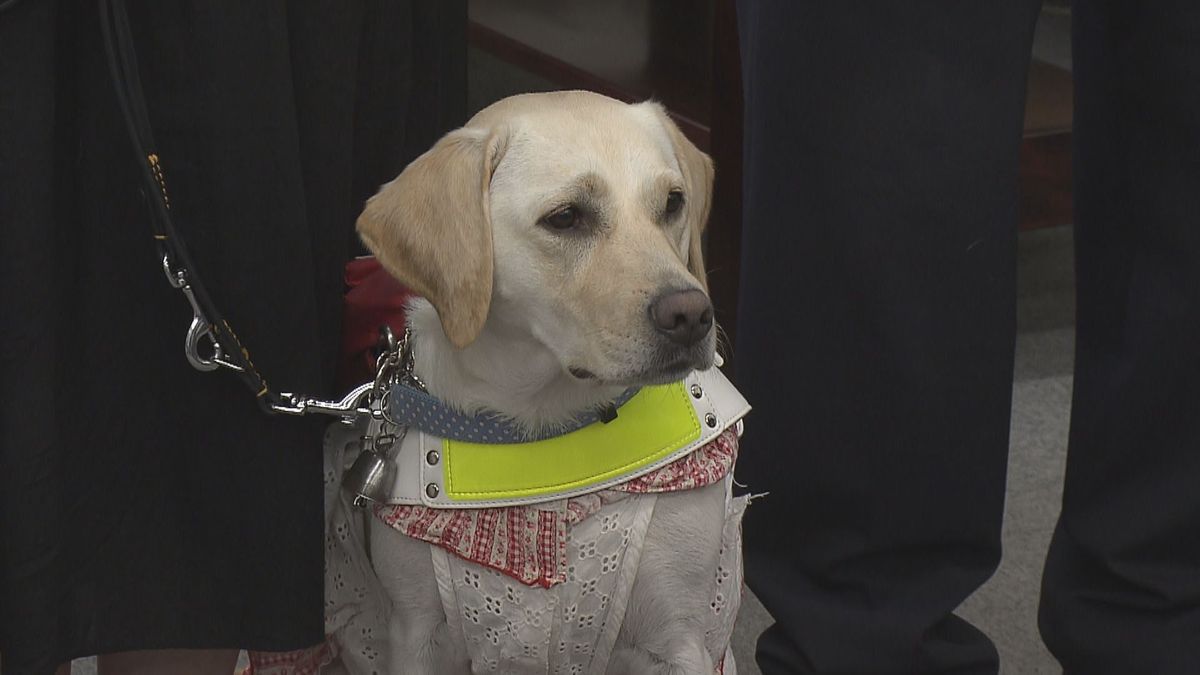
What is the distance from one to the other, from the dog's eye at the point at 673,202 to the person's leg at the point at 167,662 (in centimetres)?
57

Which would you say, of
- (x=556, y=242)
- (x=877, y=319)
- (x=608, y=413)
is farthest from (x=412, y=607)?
(x=877, y=319)

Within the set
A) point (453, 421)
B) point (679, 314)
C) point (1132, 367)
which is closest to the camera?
point (679, 314)

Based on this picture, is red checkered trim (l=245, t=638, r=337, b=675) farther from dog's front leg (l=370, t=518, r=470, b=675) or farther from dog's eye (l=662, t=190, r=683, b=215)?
dog's eye (l=662, t=190, r=683, b=215)

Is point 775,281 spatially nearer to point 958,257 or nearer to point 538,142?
point 958,257

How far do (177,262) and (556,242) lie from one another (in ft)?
0.93

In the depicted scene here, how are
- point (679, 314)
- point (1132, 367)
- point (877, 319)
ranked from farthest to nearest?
1. point (1132, 367)
2. point (877, 319)
3. point (679, 314)

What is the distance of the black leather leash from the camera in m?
1.01

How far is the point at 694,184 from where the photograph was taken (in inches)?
49.2

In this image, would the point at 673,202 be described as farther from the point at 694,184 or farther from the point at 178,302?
the point at 178,302

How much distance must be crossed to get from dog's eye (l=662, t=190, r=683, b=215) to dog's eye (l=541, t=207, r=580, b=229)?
8 centimetres

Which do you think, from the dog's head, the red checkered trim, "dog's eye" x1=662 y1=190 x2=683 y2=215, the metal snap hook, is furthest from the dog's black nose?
the red checkered trim

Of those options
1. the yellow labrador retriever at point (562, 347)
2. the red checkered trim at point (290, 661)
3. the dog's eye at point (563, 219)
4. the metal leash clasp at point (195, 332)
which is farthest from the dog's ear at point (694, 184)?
the red checkered trim at point (290, 661)

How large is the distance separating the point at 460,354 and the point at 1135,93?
65 cm

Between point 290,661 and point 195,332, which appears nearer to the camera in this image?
point 195,332
